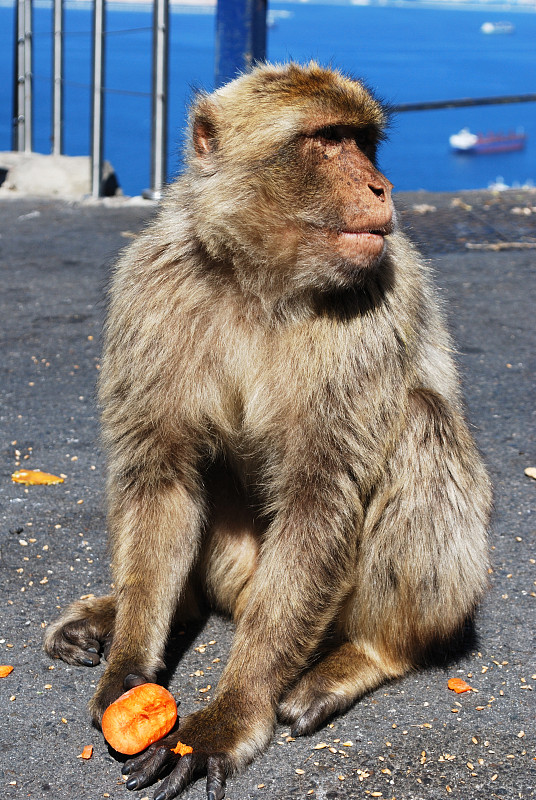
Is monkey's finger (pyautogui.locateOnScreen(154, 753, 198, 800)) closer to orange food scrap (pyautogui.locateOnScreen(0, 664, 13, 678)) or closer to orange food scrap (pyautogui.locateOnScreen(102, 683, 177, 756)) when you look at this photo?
orange food scrap (pyautogui.locateOnScreen(102, 683, 177, 756))

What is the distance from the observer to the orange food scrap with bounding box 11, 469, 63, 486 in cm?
336

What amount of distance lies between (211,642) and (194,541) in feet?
1.05

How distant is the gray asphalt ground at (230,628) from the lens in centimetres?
198

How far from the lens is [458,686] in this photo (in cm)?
233

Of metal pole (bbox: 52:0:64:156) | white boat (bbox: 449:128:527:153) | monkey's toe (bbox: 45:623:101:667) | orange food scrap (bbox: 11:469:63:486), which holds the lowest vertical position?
white boat (bbox: 449:128:527:153)

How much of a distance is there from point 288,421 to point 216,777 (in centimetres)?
76

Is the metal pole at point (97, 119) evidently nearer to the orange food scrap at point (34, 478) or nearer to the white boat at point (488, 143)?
the orange food scrap at point (34, 478)

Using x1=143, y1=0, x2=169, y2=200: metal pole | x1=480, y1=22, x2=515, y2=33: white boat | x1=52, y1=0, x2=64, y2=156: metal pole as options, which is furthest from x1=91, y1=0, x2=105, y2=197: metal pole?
x1=480, y1=22, x2=515, y2=33: white boat

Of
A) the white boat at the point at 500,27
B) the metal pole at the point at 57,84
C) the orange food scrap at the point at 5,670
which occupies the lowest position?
the orange food scrap at the point at 5,670

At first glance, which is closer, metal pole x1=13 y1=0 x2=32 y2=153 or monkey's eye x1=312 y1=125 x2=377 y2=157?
monkey's eye x1=312 y1=125 x2=377 y2=157

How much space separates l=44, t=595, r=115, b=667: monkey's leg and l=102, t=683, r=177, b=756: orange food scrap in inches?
13.2

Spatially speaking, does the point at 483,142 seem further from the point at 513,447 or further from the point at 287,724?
the point at 287,724

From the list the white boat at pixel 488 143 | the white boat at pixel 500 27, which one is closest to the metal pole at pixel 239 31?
the white boat at pixel 488 143

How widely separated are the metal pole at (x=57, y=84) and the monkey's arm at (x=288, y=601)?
25.7 ft
